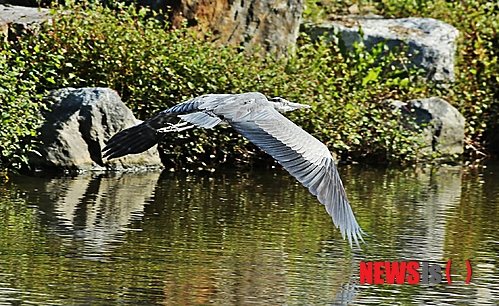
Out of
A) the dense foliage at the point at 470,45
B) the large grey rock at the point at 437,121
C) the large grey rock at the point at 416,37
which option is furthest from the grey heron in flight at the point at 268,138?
the dense foliage at the point at 470,45

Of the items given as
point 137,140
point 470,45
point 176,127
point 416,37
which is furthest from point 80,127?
point 470,45

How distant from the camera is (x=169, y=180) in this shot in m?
10.2

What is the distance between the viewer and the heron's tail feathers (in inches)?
299

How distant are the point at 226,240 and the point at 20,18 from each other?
549 cm

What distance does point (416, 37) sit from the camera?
564 inches

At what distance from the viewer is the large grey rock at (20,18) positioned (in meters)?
11.1

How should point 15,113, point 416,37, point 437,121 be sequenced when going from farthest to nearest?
1. point 416,37
2. point 437,121
3. point 15,113

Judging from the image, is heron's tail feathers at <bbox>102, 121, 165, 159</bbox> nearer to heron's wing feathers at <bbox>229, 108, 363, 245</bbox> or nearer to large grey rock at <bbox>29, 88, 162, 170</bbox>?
heron's wing feathers at <bbox>229, 108, 363, 245</bbox>

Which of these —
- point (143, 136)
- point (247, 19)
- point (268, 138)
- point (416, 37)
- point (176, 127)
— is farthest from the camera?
point (416, 37)

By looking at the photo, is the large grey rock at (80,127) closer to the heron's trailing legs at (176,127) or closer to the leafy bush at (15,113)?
the leafy bush at (15,113)

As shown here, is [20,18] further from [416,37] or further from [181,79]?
[416,37]

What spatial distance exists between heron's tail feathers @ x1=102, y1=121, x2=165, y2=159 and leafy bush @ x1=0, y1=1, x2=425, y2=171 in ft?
8.79

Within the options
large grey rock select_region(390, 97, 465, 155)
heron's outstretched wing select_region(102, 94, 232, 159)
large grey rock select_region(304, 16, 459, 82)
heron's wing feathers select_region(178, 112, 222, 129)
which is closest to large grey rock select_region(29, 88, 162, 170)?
heron's outstretched wing select_region(102, 94, 232, 159)

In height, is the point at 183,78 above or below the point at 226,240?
above
